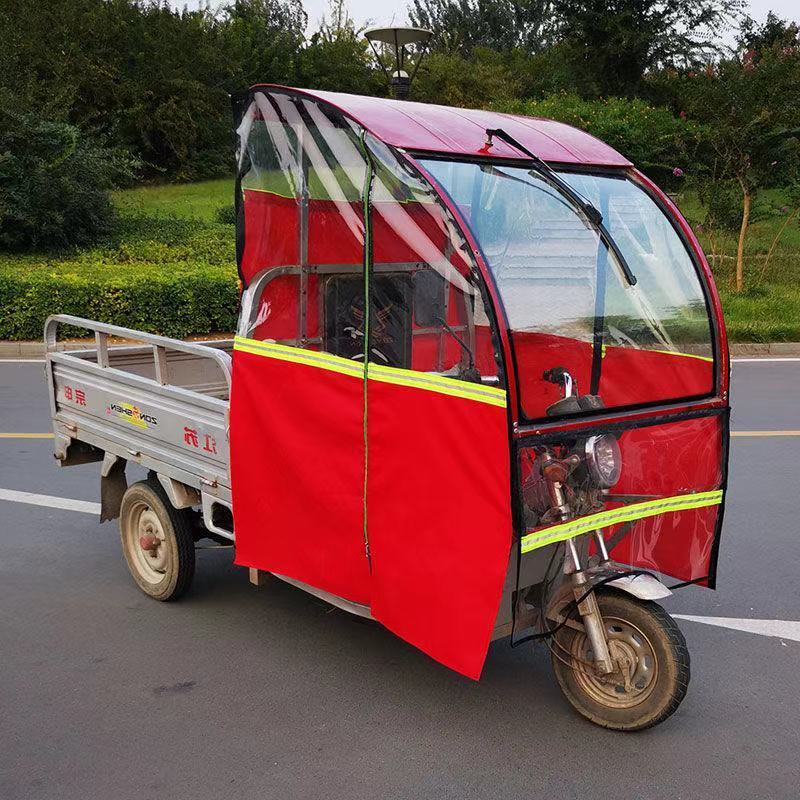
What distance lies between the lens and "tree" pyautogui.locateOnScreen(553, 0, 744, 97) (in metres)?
31.9

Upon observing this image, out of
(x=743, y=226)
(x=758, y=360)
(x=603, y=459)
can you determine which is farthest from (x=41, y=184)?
(x=603, y=459)

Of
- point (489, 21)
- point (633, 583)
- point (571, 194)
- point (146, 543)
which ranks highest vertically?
point (489, 21)

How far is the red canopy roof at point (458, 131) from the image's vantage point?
3.45 metres

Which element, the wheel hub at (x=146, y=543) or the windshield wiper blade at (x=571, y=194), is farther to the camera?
the wheel hub at (x=146, y=543)

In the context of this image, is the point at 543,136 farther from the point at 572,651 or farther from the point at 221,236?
the point at 221,236

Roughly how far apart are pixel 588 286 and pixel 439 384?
0.86 metres

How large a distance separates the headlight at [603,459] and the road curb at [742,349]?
33.2 feet

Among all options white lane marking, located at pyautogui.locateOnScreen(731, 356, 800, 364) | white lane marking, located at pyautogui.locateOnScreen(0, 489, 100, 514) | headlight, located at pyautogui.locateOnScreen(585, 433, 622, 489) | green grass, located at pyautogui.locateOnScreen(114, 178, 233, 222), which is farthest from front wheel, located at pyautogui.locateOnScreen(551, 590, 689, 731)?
green grass, located at pyautogui.locateOnScreen(114, 178, 233, 222)

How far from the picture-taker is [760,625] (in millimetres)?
4492

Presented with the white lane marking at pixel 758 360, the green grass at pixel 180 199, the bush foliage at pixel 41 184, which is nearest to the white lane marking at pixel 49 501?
the white lane marking at pixel 758 360

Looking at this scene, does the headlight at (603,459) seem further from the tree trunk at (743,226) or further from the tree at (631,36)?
the tree at (631,36)

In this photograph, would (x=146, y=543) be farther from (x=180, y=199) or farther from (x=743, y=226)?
(x=180, y=199)

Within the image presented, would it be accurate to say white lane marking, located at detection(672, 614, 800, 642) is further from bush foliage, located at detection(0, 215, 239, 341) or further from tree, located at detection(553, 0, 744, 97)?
tree, located at detection(553, 0, 744, 97)

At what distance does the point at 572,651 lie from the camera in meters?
3.60
